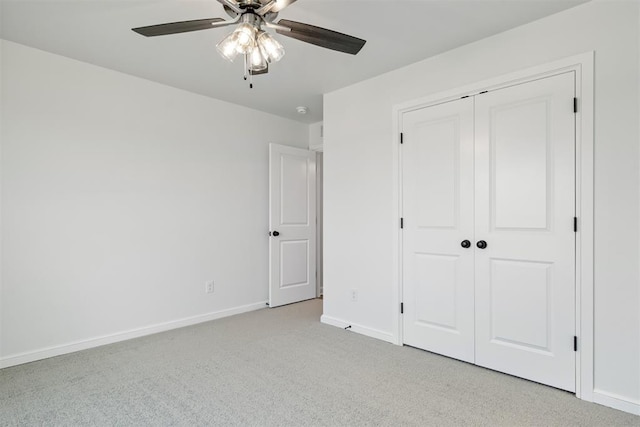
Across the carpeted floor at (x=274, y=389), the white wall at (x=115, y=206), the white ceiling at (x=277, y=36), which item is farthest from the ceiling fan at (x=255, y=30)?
the carpeted floor at (x=274, y=389)

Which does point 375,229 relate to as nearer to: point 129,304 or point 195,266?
point 195,266

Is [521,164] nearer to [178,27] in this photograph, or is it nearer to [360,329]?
[360,329]

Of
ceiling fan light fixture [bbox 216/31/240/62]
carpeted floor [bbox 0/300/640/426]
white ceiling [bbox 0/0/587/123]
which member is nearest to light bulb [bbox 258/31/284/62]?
ceiling fan light fixture [bbox 216/31/240/62]

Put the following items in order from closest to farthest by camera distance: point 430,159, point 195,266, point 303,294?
point 430,159, point 195,266, point 303,294

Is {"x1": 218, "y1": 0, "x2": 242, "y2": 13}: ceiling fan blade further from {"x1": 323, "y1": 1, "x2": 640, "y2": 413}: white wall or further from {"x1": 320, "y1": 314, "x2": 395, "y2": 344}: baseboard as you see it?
{"x1": 320, "y1": 314, "x2": 395, "y2": 344}: baseboard

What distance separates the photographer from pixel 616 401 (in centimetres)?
200

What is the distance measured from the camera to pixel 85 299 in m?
2.93

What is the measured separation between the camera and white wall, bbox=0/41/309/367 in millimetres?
2643

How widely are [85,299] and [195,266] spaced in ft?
3.24

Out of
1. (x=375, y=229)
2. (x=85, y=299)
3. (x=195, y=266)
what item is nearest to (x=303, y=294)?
(x=195, y=266)

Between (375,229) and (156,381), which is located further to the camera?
(375,229)

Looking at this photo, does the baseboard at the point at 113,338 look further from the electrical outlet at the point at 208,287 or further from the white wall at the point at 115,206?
the electrical outlet at the point at 208,287

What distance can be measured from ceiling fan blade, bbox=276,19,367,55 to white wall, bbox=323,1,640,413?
1306 millimetres

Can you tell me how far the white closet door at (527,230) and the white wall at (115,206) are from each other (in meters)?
2.55
